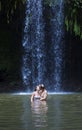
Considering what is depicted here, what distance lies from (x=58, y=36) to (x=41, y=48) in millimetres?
1487

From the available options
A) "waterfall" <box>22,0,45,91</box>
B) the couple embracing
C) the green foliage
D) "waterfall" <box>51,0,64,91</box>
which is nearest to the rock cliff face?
the green foliage

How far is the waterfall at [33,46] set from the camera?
33469 mm

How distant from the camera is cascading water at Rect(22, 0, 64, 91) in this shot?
109 ft

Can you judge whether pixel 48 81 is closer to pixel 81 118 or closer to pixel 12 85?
pixel 12 85

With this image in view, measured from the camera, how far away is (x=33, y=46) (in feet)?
113

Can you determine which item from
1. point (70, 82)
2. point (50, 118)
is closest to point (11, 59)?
point (70, 82)

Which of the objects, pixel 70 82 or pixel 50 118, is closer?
pixel 50 118

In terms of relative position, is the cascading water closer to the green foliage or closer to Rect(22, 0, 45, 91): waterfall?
Rect(22, 0, 45, 91): waterfall

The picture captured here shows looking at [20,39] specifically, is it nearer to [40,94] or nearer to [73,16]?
[73,16]

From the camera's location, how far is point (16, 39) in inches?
1407

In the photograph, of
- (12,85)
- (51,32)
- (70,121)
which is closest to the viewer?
(70,121)

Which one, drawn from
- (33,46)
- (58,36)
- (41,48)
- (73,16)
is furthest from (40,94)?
(73,16)

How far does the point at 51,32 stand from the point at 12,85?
5.09 meters

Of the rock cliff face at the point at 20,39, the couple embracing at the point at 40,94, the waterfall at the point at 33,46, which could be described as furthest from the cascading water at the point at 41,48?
the couple embracing at the point at 40,94
